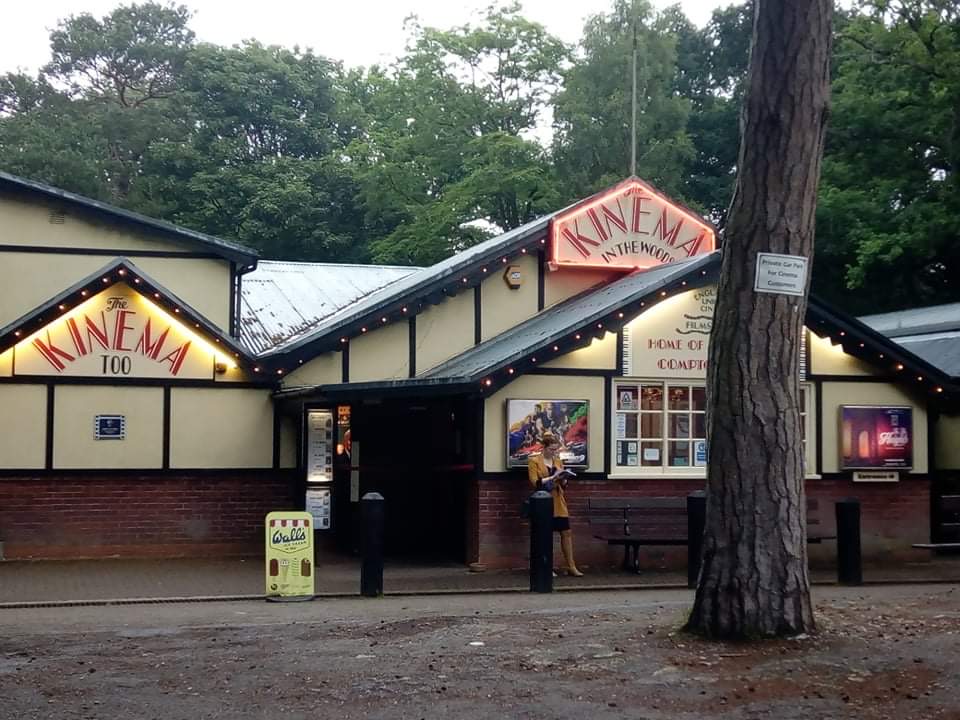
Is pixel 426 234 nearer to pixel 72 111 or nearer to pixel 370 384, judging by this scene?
pixel 72 111

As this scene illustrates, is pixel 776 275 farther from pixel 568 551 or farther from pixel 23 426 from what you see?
pixel 23 426

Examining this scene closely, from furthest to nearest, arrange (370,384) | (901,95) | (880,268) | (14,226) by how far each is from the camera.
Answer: (880,268) < (901,95) < (14,226) < (370,384)

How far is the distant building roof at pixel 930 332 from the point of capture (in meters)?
22.2

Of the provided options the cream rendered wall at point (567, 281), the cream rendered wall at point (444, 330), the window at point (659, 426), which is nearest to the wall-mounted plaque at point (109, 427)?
the cream rendered wall at point (444, 330)

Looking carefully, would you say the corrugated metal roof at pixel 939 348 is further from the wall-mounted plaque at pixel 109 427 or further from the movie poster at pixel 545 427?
the wall-mounted plaque at pixel 109 427

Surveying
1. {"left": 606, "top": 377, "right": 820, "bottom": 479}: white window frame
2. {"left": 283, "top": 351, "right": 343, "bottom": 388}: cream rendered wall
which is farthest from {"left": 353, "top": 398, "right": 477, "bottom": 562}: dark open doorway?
{"left": 606, "top": 377, "right": 820, "bottom": 479}: white window frame

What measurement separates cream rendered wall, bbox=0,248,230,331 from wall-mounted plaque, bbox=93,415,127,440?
2.26 metres

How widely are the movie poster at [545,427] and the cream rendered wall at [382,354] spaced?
3152 millimetres

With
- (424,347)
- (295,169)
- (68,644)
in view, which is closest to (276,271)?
(424,347)

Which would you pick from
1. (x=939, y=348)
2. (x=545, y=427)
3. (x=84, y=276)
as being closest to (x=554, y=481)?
(x=545, y=427)

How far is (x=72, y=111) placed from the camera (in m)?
48.3

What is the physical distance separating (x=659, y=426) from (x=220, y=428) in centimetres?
648

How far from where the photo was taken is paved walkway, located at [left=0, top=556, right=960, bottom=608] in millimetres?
14492

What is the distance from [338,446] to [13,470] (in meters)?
4.58
